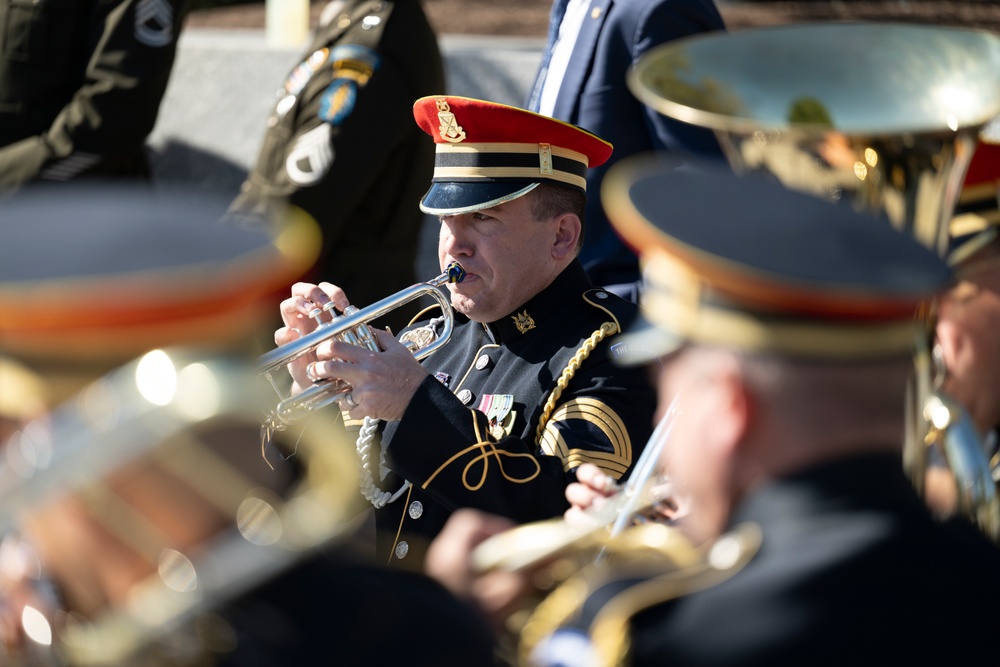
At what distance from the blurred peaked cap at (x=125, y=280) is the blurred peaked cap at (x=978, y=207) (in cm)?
137

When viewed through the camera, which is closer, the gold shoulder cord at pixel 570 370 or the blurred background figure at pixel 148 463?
the blurred background figure at pixel 148 463

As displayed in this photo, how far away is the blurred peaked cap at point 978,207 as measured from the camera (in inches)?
96.3

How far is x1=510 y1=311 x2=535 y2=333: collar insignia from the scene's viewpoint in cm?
342

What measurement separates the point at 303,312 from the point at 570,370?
2.20 ft

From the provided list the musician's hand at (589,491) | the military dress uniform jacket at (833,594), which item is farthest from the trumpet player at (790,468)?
the musician's hand at (589,491)

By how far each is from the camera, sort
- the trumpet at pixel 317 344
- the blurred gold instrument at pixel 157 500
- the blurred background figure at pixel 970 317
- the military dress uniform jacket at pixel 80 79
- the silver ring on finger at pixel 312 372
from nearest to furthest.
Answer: the blurred gold instrument at pixel 157 500, the blurred background figure at pixel 970 317, the silver ring on finger at pixel 312 372, the trumpet at pixel 317 344, the military dress uniform jacket at pixel 80 79

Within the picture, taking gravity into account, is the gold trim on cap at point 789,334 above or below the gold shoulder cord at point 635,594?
above

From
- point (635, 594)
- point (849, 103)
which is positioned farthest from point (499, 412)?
point (635, 594)

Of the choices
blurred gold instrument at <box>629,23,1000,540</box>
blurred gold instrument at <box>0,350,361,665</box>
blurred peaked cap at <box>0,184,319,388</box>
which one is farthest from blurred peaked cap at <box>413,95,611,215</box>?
blurred gold instrument at <box>0,350,361,665</box>

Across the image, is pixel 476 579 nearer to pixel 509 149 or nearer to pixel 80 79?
pixel 509 149

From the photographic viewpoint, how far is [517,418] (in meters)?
3.25

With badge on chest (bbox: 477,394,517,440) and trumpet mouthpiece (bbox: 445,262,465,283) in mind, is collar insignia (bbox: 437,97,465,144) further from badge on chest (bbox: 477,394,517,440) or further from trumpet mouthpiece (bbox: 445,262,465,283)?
badge on chest (bbox: 477,394,517,440)

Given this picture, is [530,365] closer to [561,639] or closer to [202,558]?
[561,639]

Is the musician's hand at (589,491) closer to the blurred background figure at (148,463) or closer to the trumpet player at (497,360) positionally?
the trumpet player at (497,360)
